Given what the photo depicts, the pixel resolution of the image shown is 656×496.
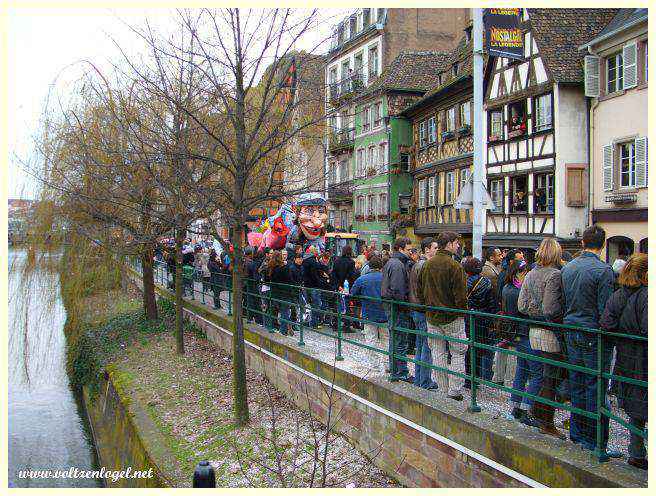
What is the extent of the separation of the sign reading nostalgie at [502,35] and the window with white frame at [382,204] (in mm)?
26231

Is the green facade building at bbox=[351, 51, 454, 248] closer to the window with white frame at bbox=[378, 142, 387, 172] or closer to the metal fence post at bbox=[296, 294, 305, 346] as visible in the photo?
the window with white frame at bbox=[378, 142, 387, 172]

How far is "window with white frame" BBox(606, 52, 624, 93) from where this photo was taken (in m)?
22.4

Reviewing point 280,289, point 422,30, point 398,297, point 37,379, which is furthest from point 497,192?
point 398,297

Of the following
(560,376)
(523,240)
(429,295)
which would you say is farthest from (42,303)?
(523,240)

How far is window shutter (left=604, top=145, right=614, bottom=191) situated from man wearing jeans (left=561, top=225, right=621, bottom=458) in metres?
17.8

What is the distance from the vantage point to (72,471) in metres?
12.5

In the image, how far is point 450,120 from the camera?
32.7 metres

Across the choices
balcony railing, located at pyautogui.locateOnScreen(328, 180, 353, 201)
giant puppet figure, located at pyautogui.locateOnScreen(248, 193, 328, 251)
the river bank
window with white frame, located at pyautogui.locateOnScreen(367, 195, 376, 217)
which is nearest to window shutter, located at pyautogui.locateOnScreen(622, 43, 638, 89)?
giant puppet figure, located at pyautogui.locateOnScreen(248, 193, 328, 251)

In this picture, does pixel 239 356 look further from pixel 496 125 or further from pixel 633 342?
pixel 496 125

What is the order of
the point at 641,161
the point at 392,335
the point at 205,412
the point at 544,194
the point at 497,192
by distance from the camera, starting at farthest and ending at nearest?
the point at 497,192 → the point at 544,194 → the point at 641,161 → the point at 205,412 → the point at 392,335

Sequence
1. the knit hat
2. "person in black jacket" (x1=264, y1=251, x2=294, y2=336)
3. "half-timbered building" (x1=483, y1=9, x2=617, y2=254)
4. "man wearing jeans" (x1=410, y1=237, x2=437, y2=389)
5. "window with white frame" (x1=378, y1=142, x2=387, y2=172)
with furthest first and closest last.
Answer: "window with white frame" (x1=378, y1=142, x2=387, y2=172), "half-timbered building" (x1=483, y1=9, x2=617, y2=254), "person in black jacket" (x1=264, y1=251, x2=294, y2=336), the knit hat, "man wearing jeans" (x1=410, y1=237, x2=437, y2=389)

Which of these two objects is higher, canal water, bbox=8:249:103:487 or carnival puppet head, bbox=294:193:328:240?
carnival puppet head, bbox=294:193:328:240

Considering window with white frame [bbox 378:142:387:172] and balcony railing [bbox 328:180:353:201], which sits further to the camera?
window with white frame [bbox 378:142:387:172]

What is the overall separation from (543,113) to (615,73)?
10.3 ft
